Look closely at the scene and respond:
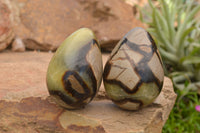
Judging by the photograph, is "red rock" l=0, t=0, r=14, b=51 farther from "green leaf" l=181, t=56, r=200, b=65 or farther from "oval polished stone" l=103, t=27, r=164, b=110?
"green leaf" l=181, t=56, r=200, b=65

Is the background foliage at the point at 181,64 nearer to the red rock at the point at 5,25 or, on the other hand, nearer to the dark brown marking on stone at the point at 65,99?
the dark brown marking on stone at the point at 65,99

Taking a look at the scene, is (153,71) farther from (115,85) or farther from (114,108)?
(114,108)

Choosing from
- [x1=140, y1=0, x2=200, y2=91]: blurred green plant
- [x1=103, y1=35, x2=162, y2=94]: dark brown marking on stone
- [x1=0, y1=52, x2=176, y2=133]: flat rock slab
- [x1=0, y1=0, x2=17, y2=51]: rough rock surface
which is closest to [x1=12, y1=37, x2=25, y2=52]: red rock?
[x1=0, y1=0, x2=17, y2=51]: rough rock surface

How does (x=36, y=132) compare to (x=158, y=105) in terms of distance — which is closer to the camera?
(x=36, y=132)

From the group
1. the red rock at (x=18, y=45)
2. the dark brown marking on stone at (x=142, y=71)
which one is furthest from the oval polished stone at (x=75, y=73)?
A: the red rock at (x=18, y=45)

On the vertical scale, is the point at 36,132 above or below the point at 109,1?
below

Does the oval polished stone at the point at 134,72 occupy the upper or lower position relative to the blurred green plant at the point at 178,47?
upper

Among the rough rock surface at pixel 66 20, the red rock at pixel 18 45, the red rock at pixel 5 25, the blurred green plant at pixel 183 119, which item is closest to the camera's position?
the blurred green plant at pixel 183 119

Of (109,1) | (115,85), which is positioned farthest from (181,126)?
(109,1)
